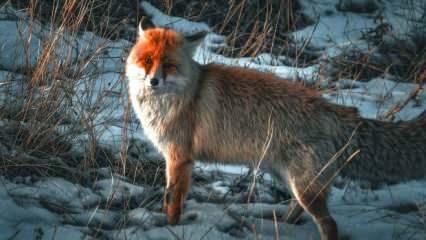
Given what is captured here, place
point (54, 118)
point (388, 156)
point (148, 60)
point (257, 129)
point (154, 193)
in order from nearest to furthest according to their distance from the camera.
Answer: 1. point (148, 60)
2. point (388, 156)
3. point (257, 129)
4. point (154, 193)
5. point (54, 118)

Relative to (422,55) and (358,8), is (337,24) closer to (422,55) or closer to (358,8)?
(358,8)

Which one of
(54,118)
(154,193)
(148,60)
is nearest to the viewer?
(148,60)

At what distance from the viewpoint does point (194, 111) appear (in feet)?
15.0

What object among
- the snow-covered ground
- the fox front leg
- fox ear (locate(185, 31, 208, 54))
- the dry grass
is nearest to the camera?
the snow-covered ground

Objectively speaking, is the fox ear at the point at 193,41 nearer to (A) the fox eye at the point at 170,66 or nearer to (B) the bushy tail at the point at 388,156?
(A) the fox eye at the point at 170,66

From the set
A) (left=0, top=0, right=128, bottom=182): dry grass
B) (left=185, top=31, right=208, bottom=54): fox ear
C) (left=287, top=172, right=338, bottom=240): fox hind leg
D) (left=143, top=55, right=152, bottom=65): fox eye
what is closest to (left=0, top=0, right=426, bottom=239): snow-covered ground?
(left=0, top=0, right=128, bottom=182): dry grass

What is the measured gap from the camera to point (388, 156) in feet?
14.4

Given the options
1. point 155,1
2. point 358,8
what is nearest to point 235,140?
point 155,1

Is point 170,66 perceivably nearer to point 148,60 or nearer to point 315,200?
point 148,60

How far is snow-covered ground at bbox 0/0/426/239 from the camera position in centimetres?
411

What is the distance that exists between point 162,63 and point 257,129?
801mm

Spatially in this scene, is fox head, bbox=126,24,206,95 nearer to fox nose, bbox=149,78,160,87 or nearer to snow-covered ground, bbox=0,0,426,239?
fox nose, bbox=149,78,160,87

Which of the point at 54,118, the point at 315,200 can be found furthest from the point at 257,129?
the point at 54,118

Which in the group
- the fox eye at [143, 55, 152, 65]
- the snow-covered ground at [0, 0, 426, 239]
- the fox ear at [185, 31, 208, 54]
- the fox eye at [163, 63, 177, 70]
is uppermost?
the fox ear at [185, 31, 208, 54]
